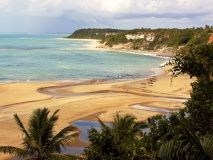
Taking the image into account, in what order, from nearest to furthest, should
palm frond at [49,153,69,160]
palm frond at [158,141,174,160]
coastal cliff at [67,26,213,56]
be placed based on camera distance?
palm frond at [158,141,174,160] → palm frond at [49,153,69,160] → coastal cliff at [67,26,213,56]

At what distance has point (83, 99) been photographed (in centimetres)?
3475

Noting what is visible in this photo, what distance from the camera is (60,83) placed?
46.0 m

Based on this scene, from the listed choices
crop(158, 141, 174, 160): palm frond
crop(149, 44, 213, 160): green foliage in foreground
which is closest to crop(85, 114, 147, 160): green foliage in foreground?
crop(149, 44, 213, 160): green foliage in foreground

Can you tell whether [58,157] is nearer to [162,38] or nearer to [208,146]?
[208,146]

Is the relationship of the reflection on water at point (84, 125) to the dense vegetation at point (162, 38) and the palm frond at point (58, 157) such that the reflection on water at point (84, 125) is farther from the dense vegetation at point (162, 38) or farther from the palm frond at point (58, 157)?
the dense vegetation at point (162, 38)

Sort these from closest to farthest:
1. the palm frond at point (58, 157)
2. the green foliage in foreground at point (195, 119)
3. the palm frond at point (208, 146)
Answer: the palm frond at point (208, 146) < the green foliage in foreground at point (195, 119) < the palm frond at point (58, 157)

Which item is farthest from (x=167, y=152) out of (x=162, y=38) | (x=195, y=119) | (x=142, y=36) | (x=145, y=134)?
(x=142, y=36)

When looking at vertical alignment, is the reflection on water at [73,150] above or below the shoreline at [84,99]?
above

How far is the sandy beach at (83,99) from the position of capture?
27.4 metres

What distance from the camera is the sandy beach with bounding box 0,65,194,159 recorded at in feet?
→ 89.9

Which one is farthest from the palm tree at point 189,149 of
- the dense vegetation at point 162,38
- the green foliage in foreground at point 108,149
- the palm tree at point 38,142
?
the dense vegetation at point 162,38

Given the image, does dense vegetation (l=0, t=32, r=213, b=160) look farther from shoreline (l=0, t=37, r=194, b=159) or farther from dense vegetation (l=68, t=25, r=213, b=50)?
dense vegetation (l=68, t=25, r=213, b=50)

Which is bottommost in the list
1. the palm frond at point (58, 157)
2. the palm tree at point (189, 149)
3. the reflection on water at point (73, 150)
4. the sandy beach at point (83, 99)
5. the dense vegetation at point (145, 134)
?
the sandy beach at point (83, 99)

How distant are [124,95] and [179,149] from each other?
1178 inches
